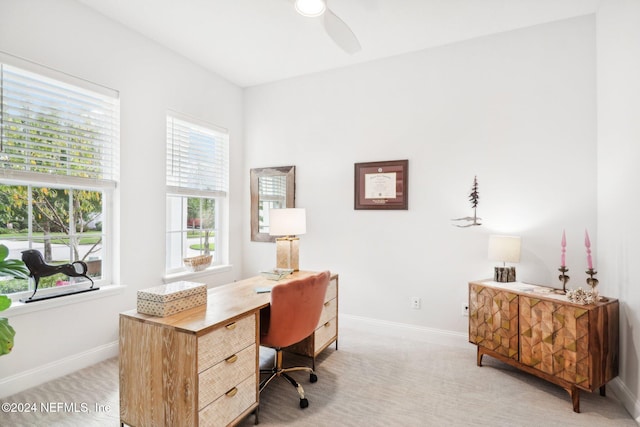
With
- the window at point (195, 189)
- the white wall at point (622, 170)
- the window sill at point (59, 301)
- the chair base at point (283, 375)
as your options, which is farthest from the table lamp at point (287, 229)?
the white wall at point (622, 170)

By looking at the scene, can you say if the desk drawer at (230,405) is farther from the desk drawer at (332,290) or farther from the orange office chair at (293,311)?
the desk drawer at (332,290)

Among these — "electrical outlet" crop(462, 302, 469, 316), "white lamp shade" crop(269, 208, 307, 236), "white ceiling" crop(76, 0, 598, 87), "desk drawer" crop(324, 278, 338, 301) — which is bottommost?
"electrical outlet" crop(462, 302, 469, 316)

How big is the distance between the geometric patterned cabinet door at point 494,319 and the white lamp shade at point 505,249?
289 millimetres

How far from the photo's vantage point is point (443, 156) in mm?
3174

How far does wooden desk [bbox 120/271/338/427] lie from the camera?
154cm

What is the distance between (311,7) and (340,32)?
279 millimetres

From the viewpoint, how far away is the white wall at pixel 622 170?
6.57 feet

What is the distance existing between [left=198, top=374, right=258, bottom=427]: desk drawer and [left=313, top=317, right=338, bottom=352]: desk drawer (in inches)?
29.7

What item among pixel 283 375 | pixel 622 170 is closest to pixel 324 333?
pixel 283 375

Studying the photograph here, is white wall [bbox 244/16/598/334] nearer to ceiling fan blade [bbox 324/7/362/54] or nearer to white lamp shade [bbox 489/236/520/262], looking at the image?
white lamp shade [bbox 489/236/520/262]

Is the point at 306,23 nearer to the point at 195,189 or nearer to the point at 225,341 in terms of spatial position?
the point at 195,189

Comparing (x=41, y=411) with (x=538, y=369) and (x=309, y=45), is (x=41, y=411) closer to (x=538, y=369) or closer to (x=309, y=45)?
(x=538, y=369)

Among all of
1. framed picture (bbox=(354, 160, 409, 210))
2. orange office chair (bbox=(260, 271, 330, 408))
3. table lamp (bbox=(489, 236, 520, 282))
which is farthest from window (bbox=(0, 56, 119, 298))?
table lamp (bbox=(489, 236, 520, 282))

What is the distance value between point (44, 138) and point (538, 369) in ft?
12.9
